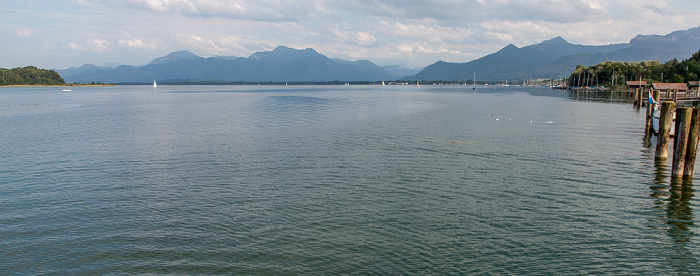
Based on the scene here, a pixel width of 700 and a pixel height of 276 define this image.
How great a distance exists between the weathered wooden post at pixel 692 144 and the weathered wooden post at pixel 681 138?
12 centimetres

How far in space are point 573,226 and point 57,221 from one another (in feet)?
57.1

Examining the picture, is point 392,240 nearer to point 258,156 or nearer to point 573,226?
point 573,226

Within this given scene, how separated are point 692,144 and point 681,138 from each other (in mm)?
477

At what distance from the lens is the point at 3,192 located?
64.4ft

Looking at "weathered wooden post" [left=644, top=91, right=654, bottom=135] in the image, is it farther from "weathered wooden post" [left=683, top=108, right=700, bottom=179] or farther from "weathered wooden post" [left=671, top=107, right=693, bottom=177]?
"weathered wooden post" [left=683, top=108, right=700, bottom=179]

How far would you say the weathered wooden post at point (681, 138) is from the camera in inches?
798

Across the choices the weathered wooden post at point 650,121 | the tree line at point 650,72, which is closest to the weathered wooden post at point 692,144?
the weathered wooden post at point 650,121

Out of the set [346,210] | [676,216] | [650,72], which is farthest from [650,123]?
[650,72]

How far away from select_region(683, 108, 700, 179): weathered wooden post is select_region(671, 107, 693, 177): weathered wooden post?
12 centimetres

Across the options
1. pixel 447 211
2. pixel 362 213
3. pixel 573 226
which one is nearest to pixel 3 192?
pixel 362 213

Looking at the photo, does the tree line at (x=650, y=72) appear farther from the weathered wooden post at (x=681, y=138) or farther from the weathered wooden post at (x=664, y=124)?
the weathered wooden post at (x=681, y=138)

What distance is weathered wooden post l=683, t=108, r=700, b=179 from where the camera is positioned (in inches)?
790

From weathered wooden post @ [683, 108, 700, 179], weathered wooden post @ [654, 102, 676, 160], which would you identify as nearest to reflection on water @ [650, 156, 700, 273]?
weathered wooden post @ [683, 108, 700, 179]

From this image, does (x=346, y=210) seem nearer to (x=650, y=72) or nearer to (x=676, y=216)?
(x=676, y=216)
